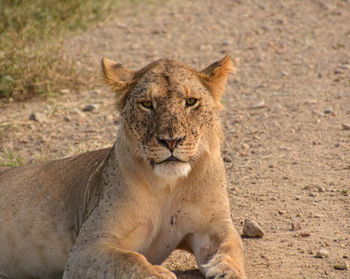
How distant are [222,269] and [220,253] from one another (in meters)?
0.16

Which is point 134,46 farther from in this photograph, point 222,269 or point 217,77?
point 222,269

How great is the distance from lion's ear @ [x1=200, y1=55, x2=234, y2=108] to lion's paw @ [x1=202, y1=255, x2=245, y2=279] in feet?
3.28

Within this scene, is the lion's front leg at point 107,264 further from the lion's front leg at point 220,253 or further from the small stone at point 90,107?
the small stone at point 90,107

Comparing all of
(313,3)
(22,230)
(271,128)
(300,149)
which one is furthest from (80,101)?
(313,3)

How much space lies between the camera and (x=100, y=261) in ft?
12.0

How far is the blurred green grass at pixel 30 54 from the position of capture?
7.72 meters

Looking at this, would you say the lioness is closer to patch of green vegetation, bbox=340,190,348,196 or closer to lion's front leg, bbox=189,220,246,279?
lion's front leg, bbox=189,220,246,279

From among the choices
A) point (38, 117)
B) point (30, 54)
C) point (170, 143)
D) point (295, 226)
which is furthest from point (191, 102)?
point (30, 54)

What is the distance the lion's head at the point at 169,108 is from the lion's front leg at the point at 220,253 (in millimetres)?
458

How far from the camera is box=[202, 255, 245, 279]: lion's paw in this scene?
3.54 m

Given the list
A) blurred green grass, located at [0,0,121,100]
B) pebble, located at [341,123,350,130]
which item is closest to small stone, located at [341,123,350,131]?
pebble, located at [341,123,350,130]

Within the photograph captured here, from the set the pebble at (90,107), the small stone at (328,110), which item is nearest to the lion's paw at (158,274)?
the small stone at (328,110)

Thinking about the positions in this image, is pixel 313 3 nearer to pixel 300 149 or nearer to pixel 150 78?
pixel 300 149

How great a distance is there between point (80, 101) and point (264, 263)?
428cm
